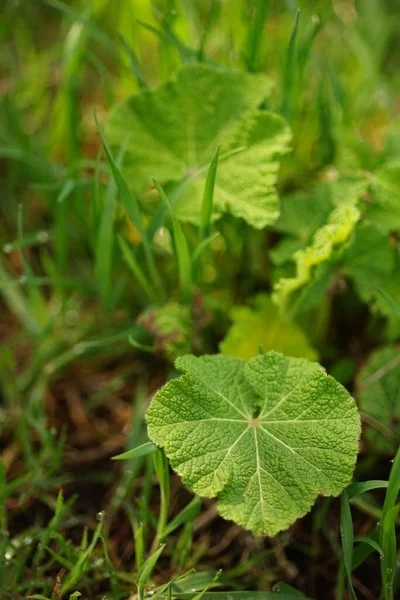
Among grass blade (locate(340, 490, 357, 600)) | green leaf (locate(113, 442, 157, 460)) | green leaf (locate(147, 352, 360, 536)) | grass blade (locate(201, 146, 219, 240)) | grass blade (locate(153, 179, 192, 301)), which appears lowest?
grass blade (locate(340, 490, 357, 600))

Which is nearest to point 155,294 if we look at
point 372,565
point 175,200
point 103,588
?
point 175,200

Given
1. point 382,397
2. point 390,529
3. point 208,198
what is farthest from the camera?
point 382,397

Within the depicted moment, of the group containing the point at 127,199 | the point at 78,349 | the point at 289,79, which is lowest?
the point at 78,349

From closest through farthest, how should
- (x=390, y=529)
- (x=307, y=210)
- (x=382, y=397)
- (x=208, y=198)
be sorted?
(x=390, y=529) → (x=208, y=198) → (x=382, y=397) → (x=307, y=210)

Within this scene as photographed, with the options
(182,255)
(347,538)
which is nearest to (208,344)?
(182,255)

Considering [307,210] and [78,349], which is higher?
[307,210]

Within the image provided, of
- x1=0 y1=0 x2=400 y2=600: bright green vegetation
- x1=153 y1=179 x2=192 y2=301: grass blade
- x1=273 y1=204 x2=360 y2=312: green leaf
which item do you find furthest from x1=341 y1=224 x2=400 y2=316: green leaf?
x1=153 y1=179 x2=192 y2=301: grass blade

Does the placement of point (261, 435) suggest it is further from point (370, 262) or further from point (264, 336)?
point (370, 262)

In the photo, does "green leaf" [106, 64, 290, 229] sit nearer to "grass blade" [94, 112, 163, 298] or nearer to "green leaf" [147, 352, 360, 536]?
"grass blade" [94, 112, 163, 298]
